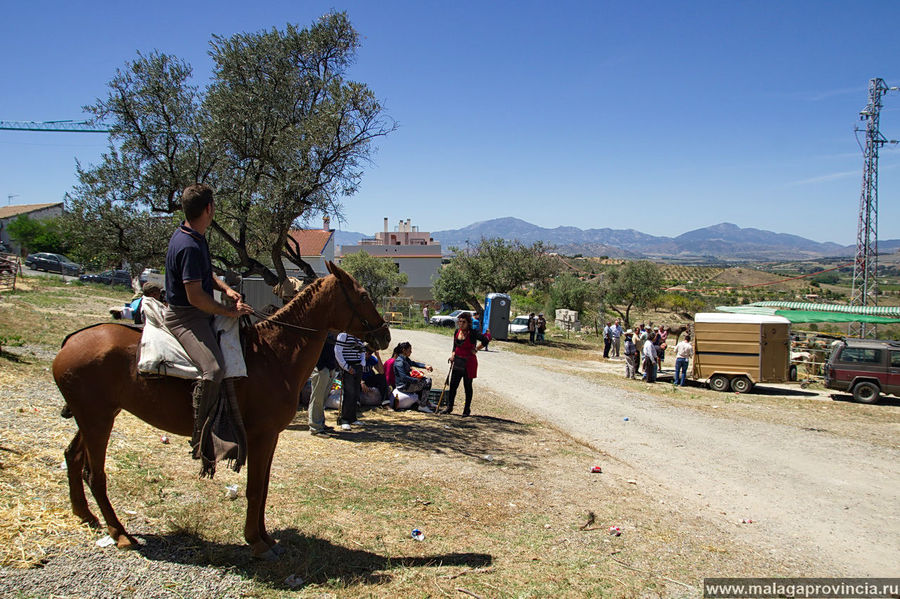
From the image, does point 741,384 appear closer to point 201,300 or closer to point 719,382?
point 719,382

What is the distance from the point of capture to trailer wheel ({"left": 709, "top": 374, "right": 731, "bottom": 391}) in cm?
1944

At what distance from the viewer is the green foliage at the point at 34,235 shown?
56.0 meters

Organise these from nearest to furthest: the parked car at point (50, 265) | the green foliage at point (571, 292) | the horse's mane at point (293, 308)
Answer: the horse's mane at point (293, 308) → the green foliage at point (571, 292) → the parked car at point (50, 265)

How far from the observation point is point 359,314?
518cm

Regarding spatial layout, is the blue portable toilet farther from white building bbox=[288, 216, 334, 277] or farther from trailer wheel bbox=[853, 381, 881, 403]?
white building bbox=[288, 216, 334, 277]

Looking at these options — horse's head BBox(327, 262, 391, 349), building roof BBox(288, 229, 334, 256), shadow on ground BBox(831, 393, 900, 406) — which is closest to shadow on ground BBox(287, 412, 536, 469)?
horse's head BBox(327, 262, 391, 349)

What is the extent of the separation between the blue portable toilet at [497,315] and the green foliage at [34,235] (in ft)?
156

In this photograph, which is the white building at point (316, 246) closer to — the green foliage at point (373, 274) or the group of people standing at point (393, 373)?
the green foliage at point (373, 274)

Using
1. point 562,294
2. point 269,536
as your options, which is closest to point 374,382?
point 269,536

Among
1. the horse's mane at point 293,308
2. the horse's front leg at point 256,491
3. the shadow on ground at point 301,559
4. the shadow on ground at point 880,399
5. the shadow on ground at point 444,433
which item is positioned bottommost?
the shadow on ground at point 880,399

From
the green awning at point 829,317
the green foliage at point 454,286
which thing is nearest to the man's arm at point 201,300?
the green awning at point 829,317

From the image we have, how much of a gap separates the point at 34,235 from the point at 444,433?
65735 mm

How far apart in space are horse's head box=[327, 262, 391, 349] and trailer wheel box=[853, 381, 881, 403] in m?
18.3

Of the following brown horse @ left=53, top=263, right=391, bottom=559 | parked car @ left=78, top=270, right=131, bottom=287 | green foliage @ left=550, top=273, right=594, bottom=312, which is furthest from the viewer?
green foliage @ left=550, top=273, right=594, bottom=312
